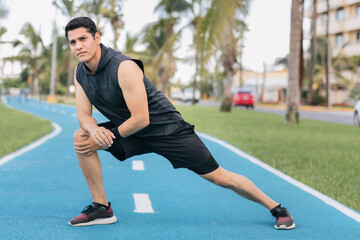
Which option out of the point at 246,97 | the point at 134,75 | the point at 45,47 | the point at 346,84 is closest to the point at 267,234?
the point at 134,75

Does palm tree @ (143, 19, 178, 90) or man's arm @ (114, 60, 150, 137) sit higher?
palm tree @ (143, 19, 178, 90)

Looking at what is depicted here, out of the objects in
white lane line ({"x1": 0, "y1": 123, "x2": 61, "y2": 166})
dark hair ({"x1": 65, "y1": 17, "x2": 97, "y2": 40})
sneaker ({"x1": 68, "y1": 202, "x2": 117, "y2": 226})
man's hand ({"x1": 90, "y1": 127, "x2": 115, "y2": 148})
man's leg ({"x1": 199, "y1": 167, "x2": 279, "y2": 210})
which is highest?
dark hair ({"x1": 65, "y1": 17, "x2": 97, "y2": 40})

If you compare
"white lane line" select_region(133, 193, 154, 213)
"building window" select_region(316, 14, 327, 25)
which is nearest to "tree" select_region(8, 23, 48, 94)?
"building window" select_region(316, 14, 327, 25)

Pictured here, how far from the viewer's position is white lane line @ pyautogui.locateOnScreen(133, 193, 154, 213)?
507 centimetres

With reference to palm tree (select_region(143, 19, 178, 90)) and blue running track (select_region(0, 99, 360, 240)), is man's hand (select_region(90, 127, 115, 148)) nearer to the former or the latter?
blue running track (select_region(0, 99, 360, 240))

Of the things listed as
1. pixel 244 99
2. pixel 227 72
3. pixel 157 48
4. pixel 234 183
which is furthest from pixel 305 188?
pixel 157 48

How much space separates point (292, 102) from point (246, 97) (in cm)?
2021

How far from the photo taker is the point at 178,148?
4.21m

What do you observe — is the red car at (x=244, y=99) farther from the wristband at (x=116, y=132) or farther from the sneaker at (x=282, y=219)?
the wristband at (x=116, y=132)

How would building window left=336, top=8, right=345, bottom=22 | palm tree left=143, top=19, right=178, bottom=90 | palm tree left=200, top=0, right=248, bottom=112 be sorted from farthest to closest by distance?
building window left=336, top=8, right=345, bottom=22 → palm tree left=143, top=19, right=178, bottom=90 → palm tree left=200, top=0, right=248, bottom=112

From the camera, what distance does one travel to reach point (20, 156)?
29.3 ft

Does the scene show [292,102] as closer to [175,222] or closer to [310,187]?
[310,187]

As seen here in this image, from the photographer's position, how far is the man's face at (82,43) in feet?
12.8

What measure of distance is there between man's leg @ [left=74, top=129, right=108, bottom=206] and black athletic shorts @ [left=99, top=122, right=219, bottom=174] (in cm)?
18
